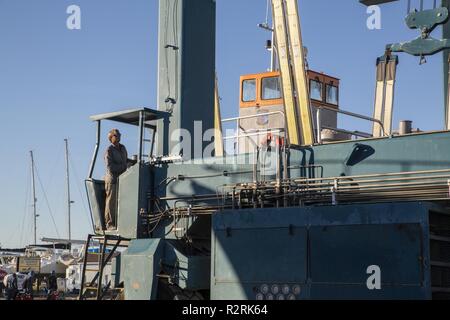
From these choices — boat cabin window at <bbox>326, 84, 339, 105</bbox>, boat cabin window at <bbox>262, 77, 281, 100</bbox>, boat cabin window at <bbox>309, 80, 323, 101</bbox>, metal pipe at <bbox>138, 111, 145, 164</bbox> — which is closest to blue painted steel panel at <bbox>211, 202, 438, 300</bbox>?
metal pipe at <bbox>138, 111, 145, 164</bbox>

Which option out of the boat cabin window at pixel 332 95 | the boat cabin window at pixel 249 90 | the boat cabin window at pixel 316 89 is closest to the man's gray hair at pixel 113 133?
the boat cabin window at pixel 249 90

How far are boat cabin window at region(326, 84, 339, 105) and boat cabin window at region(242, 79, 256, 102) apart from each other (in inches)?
101

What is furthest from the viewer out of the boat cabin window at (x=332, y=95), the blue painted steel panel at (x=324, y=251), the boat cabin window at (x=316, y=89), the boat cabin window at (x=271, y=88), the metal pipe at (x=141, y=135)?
the boat cabin window at (x=332, y=95)

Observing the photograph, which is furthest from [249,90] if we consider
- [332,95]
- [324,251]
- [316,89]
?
[324,251]

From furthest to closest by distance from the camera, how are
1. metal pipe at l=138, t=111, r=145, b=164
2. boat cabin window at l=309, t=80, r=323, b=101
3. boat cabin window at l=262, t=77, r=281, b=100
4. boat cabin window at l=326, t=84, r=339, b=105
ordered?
boat cabin window at l=326, t=84, r=339, b=105, boat cabin window at l=309, t=80, r=323, b=101, boat cabin window at l=262, t=77, r=281, b=100, metal pipe at l=138, t=111, r=145, b=164

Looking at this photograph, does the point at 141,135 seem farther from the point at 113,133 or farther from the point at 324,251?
the point at 324,251

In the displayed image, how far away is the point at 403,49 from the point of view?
13.2 m

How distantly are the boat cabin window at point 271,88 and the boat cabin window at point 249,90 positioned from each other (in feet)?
1.02

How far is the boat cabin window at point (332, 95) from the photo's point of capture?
2356cm

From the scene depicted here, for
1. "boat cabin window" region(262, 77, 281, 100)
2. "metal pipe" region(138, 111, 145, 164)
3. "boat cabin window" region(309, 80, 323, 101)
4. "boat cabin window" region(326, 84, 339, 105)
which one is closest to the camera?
"metal pipe" region(138, 111, 145, 164)

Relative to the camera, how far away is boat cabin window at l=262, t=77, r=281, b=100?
22.5 m

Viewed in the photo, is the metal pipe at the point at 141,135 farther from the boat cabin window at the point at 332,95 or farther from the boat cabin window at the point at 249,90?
the boat cabin window at the point at 332,95

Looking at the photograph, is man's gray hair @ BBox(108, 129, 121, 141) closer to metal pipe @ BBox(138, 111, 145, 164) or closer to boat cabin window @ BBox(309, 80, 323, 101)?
metal pipe @ BBox(138, 111, 145, 164)
